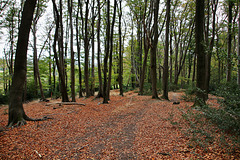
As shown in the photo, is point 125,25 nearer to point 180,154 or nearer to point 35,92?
point 35,92

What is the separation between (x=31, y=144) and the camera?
403cm

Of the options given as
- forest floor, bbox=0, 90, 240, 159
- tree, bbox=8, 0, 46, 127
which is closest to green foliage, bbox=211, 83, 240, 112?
forest floor, bbox=0, 90, 240, 159

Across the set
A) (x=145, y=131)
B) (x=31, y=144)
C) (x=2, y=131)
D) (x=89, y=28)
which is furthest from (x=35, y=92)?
(x=145, y=131)

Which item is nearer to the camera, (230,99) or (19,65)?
(230,99)

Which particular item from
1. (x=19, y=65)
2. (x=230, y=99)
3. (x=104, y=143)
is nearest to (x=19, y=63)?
(x=19, y=65)

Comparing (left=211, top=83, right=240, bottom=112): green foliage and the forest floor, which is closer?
(left=211, top=83, right=240, bottom=112): green foliage

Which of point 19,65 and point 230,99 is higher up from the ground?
point 19,65

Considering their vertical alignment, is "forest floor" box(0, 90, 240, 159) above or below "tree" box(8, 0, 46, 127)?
below

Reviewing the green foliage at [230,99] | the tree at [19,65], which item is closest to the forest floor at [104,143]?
the tree at [19,65]

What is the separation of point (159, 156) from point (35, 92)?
751 inches

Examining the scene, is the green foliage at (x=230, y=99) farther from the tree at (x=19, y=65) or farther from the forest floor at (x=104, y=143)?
the tree at (x=19, y=65)

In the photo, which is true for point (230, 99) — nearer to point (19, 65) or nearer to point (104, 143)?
point (104, 143)

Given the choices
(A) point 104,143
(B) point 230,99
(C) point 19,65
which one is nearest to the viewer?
(B) point 230,99

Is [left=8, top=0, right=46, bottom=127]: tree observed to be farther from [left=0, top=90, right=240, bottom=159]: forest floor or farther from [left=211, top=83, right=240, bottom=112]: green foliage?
[left=211, top=83, right=240, bottom=112]: green foliage
